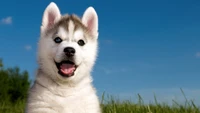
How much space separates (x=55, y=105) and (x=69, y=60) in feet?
2.81

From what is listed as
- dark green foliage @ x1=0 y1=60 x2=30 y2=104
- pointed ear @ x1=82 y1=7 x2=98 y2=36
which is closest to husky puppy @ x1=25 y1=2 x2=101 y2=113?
pointed ear @ x1=82 y1=7 x2=98 y2=36

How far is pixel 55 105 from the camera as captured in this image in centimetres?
715

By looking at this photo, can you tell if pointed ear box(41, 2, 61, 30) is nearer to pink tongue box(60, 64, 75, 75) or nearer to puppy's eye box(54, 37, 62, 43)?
puppy's eye box(54, 37, 62, 43)

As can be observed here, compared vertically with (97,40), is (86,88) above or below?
below

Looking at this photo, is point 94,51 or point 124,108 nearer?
point 94,51

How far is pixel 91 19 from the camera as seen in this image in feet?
26.5

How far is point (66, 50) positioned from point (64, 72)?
0.44 metres

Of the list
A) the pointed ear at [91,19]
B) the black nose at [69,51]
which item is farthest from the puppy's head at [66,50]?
the pointed ear at [91,19]

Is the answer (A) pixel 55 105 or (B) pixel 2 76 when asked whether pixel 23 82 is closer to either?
(B) pixel 2 76

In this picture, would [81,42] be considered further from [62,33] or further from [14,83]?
[14,83]

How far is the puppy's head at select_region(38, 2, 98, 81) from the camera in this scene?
7.17 m

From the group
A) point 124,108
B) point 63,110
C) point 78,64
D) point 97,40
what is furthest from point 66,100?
point 124,108

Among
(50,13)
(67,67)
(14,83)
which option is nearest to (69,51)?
(67,67)

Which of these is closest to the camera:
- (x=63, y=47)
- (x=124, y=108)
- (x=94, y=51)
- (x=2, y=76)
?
(x=63, y=47)
